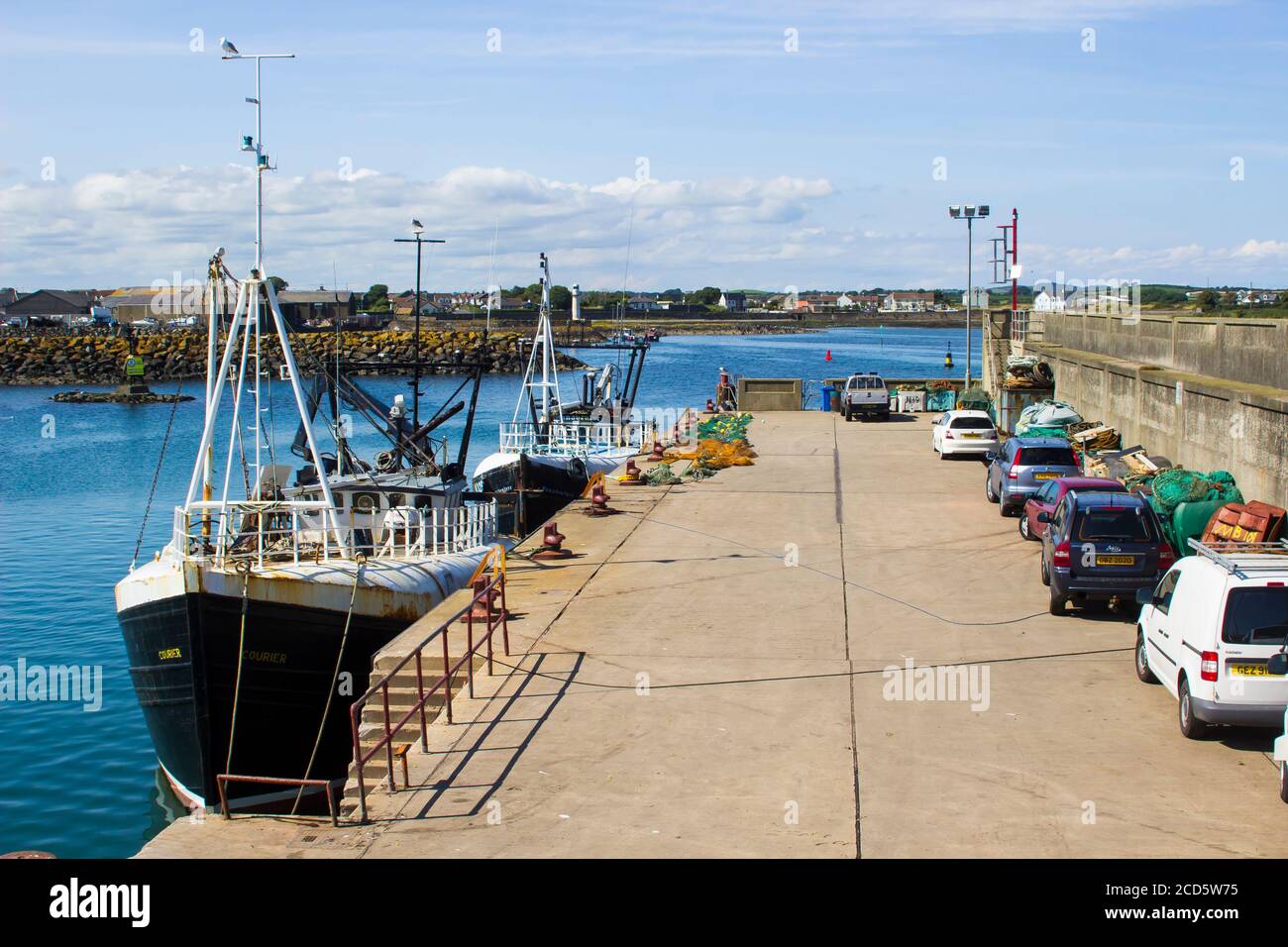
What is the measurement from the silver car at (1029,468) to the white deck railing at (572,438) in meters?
13.2

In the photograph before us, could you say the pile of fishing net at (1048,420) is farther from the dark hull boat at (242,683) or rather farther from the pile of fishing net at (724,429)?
the dark hull boat at (242,683)

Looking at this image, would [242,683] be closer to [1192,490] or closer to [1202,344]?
[1192,490]

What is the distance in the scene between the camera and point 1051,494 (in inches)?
766

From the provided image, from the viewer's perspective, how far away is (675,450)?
3353 cm

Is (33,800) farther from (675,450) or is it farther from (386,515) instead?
(675,450)

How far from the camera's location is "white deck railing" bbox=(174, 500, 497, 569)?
15.7 m

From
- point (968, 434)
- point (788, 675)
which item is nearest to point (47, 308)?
point (968, 434)

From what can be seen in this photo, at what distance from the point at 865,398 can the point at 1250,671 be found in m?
32.7

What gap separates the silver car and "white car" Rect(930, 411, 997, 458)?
8.00m

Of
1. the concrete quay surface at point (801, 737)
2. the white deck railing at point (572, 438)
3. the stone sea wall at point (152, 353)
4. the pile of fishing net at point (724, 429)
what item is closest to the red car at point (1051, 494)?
the concrete quay surface at point (801, 737)

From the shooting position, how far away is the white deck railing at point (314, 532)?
617 inches

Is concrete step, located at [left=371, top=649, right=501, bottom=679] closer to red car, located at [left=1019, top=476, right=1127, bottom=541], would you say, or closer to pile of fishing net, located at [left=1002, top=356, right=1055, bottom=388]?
red car, located at [left=1019, top=476, right=1127, bottom=541]

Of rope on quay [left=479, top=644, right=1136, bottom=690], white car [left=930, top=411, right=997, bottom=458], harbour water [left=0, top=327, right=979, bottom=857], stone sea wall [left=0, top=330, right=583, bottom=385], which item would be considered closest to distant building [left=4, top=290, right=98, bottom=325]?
stone sea wall [left=0, top=330, right=583, bottom=385]

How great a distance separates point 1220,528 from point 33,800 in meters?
17.8
